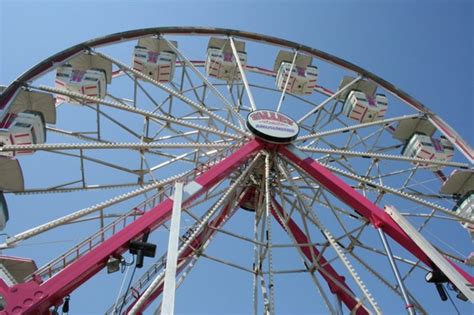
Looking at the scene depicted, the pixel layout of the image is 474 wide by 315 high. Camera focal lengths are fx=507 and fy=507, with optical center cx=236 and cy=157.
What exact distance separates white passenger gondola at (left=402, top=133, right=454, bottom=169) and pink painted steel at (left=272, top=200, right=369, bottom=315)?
4.61 m

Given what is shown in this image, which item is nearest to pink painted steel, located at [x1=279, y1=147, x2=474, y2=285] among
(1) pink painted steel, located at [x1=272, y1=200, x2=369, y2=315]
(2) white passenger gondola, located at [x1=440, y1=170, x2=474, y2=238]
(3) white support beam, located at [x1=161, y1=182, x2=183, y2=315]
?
(1) pink painted steel, located at [x1=272, y1=200, x2=369, y2=315]

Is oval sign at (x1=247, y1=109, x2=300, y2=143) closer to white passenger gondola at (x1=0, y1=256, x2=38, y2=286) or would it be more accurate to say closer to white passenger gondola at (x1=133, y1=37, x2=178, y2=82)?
white passenger gondola at (x1=133, y1=37, x2=178, y2=82)

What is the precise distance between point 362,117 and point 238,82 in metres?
3.98

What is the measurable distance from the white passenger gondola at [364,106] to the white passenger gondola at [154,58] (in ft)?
18.0

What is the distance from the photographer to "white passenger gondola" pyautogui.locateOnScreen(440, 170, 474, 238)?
12859 millimetres

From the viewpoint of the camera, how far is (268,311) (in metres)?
9.63

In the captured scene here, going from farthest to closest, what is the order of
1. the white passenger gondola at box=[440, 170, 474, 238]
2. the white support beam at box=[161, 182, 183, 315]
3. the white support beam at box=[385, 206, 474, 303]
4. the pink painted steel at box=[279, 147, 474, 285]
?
the white passenger gondola at box=[440, 170, 474, 238]
the pink painted steel at box=[279, 147, 474, 285]
the white support beam at box=[385, 206, 474, 303]
the white support beam at box=[161, 182, 183, 315]

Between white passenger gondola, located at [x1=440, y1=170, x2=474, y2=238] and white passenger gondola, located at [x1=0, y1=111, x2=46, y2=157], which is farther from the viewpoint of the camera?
white passenger gondola, located at [x1=440, y1=170, x2=474, y2=238]

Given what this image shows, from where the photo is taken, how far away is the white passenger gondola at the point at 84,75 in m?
12.9

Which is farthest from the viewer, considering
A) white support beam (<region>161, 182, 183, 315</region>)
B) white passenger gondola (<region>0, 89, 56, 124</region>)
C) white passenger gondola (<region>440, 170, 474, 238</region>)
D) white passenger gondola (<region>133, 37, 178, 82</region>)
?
white passenger gondola (<region>133, 37, 178, 82</region>)

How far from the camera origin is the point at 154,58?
47.5 ft

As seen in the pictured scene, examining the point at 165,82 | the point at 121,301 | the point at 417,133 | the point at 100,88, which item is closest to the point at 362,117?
the point at 417,133

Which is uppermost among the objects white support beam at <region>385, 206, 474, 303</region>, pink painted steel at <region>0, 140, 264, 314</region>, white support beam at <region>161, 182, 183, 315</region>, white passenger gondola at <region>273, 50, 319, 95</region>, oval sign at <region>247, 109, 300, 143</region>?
white passenger gondola at <region>273, 50, 319, 95</region>

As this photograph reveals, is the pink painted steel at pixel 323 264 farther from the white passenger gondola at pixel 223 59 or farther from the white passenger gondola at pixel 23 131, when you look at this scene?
the white passenger gondola at pixel 23 131
